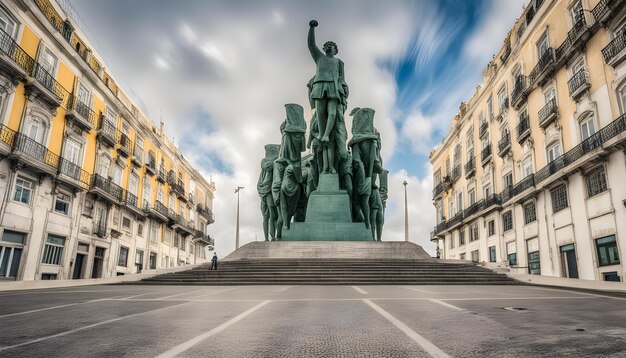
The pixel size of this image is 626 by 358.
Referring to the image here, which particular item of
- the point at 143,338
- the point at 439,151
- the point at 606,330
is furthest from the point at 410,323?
the point at 439,151

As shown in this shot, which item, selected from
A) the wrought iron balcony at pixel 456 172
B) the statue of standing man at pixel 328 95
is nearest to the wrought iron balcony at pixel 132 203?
the statue of standing man at pixel 328 95

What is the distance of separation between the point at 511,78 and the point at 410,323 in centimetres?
2978

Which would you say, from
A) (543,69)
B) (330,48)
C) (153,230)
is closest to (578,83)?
(543,69)

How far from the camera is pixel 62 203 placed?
2269cm

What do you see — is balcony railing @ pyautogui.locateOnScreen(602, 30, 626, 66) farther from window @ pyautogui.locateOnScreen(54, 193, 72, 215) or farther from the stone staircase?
window @ pyautogui.locateOnScreen(54, 193, 72, 215)

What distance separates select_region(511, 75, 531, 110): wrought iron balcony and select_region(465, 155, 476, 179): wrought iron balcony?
27.6 ft

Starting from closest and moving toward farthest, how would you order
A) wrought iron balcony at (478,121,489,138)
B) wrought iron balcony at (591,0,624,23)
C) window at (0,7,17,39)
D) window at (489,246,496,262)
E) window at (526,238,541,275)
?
wrought iron balcony at (591,0,624,23), window at (0,7,17,39), window at (526,238,541,275), window at (489,246,496,262), wrought iron balcony at (478,121,489,138)

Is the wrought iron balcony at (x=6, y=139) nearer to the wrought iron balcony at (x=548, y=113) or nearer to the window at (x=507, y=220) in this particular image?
the wrought iron balcony at (x=548, y=113)

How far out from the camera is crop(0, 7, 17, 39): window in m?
17.7

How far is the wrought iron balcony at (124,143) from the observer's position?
2922 centimetres

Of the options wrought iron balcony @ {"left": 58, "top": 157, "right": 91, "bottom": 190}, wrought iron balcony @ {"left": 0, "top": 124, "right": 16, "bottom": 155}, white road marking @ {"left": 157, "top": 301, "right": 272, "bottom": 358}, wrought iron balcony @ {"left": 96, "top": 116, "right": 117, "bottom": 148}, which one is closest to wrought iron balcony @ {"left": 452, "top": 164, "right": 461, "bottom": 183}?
wrought iron balcony @ {"left": 96, "top": 116, "right": 117, "bottom": 148}

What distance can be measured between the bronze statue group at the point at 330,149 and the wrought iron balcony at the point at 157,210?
1593 cm

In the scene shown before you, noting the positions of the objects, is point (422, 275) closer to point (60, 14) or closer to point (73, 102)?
point (73, 102)

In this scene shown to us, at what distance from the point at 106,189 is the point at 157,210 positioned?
344 inches
